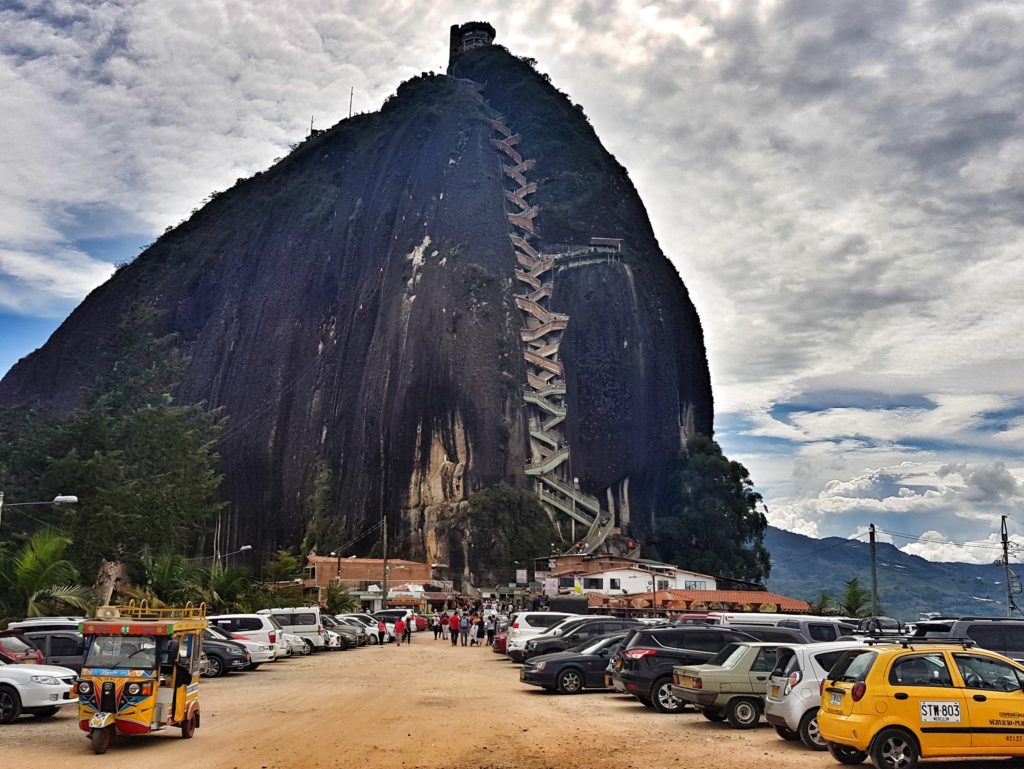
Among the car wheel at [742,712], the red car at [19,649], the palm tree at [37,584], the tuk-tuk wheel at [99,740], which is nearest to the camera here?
the tuk-tuk wheel at [99,740]

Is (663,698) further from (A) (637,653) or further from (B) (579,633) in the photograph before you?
(B) (579,633)

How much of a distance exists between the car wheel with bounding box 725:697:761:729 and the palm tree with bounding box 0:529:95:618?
22426 mm

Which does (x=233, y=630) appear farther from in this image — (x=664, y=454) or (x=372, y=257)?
(x=372, y=257)

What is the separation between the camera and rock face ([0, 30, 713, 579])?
339 ft

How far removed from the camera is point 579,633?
2791cm

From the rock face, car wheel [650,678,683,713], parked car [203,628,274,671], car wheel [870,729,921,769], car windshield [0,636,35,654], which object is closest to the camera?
car wheel [870,729,921,769]

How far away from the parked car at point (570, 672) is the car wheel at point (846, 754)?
10.5 meters

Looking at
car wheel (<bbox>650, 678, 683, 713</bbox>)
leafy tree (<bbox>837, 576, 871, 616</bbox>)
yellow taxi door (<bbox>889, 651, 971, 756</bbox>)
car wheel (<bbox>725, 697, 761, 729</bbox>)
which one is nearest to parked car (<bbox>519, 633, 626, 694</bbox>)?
car wheel (<bbox>650, 678, 683, 713</bbox>)

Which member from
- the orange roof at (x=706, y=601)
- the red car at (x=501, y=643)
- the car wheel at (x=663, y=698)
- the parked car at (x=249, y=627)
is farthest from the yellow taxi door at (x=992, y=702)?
the orange roof at (x=706, y=601)

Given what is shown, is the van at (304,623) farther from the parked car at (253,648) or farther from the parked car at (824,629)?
the parked car at (824,629)

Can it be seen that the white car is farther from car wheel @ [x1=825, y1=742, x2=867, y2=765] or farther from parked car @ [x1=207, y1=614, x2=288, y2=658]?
parked car @ [x1=207, y1=614, x2=288, y2=658]

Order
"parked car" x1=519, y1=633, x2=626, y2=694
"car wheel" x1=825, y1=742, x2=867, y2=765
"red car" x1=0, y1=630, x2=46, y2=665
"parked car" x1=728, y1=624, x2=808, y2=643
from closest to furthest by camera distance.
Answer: "car wheel" x1=825, y1=742, x2=867, y2=765 < "red car" x1=0, y1=630, x2=46, y2=665 < "parked car" x1=728, y1=624, x2=808, y2=643 < "parked car" x1=519, y1=633, x2=626, y2=694

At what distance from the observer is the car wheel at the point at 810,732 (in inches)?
582

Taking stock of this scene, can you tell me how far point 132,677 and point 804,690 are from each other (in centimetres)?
968
